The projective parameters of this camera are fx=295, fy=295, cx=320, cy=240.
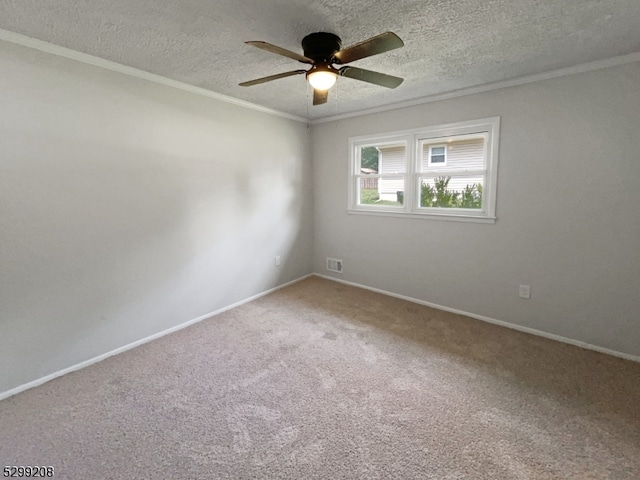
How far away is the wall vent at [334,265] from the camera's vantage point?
4.39 meters

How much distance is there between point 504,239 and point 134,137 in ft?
11.8

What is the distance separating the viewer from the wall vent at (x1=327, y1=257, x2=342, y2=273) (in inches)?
173

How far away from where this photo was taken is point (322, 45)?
190cm

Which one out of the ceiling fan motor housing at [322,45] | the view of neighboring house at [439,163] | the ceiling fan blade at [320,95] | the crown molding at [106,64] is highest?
the crown molding at [106,64]

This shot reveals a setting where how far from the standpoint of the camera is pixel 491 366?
92.9 inches

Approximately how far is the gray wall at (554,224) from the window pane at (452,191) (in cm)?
24

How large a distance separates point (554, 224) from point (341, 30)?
2460mm

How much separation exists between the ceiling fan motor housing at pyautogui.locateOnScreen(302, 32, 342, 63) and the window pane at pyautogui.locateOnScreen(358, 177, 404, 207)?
83.4 inches

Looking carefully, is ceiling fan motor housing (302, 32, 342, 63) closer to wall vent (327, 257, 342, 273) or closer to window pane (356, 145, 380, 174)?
window pane (356, 145, 380, 174)

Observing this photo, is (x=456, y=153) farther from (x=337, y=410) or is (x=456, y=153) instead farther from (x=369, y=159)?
(x=337, y=410)

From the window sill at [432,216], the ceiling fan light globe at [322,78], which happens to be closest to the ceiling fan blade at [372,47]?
the ceiling fan light globe at [322,78]

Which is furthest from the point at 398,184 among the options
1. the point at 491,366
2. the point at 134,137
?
the point at 134,137

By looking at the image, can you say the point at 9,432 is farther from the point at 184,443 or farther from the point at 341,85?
the point at 341,85

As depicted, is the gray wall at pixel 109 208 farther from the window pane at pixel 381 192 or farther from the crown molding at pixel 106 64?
the window pane at pixel 381 192
